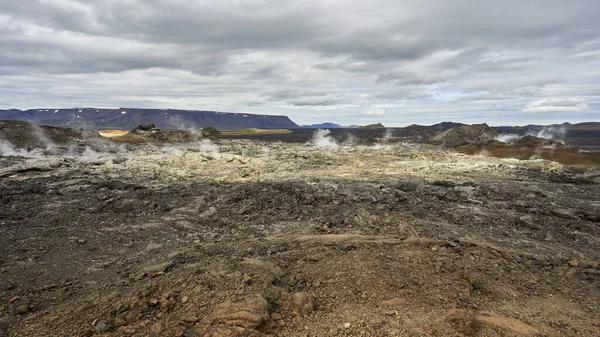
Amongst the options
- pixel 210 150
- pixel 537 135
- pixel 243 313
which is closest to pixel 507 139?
pixel 210 150

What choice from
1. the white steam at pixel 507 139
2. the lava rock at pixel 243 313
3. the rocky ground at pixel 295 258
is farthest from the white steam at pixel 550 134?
the lava rock at pixel 243 313

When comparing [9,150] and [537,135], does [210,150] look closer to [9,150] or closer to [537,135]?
[9,150]

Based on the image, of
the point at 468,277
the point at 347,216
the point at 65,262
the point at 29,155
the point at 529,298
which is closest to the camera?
the point at 529,298

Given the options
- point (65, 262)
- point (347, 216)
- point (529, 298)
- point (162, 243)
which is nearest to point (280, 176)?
point (347, 216)

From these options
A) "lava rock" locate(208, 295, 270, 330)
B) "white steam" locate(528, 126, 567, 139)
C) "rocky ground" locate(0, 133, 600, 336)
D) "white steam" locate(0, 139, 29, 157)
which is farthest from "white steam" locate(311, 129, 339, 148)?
"white steam" locate(528, 126, 567, 139)

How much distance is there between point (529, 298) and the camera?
502 cm

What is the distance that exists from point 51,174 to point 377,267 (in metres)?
11.8

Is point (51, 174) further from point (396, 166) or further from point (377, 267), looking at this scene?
point (396, 166)

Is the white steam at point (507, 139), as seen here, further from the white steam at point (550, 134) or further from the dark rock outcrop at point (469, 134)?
the white steam at point (550, 134)

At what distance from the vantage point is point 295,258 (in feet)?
19.7

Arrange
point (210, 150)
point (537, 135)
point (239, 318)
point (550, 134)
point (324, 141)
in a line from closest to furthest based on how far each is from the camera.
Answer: point (239, 318) → point (210, 150) → point (324, 141) → point (537, 135) → point (550, 134)

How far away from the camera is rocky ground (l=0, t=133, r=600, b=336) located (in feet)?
14.3

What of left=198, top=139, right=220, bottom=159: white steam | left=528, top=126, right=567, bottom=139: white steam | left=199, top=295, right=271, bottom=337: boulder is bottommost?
left=199, top=295, right=271, bottom=337: boulder

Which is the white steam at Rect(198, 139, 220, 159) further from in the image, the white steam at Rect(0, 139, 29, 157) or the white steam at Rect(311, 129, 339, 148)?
the white steam at Rect(311, 129, 339, 148)
